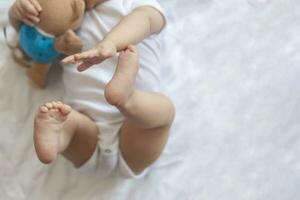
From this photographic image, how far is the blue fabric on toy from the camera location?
955mm

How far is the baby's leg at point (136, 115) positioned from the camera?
80 centimetres

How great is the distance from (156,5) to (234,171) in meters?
0.33

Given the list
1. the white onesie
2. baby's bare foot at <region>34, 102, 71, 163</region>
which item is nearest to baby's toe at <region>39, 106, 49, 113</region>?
baby's bare foot at <region>34, 102, 71, 163</region>

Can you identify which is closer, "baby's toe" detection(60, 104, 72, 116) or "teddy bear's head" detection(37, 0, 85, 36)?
"baby's toe" detection(60, 104, 72, 116)

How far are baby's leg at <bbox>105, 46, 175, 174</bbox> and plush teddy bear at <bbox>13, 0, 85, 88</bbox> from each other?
0.51ft

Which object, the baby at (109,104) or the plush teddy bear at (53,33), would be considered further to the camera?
the plush teddy bear at (53,33)

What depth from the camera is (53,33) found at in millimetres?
946

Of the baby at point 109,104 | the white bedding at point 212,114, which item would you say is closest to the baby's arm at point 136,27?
the baby at point 109,104

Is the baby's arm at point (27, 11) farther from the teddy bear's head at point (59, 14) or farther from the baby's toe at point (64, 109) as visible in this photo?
the baby's toe at point (64, 109)

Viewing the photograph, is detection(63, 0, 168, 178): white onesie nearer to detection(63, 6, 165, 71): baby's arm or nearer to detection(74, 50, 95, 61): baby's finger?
detection(63, 6, 165, 71): baby's arm

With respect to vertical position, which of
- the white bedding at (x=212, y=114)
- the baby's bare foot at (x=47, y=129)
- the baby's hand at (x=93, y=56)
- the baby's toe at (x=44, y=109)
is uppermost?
the baby's hand at (x=93, y=56)

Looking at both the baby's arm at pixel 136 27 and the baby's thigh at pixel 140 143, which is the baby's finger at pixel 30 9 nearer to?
the baby's arm at pixel 136 27

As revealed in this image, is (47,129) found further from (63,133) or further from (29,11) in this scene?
(29,11)

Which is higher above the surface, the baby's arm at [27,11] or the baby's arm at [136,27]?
the baby's arm at [27,11]
